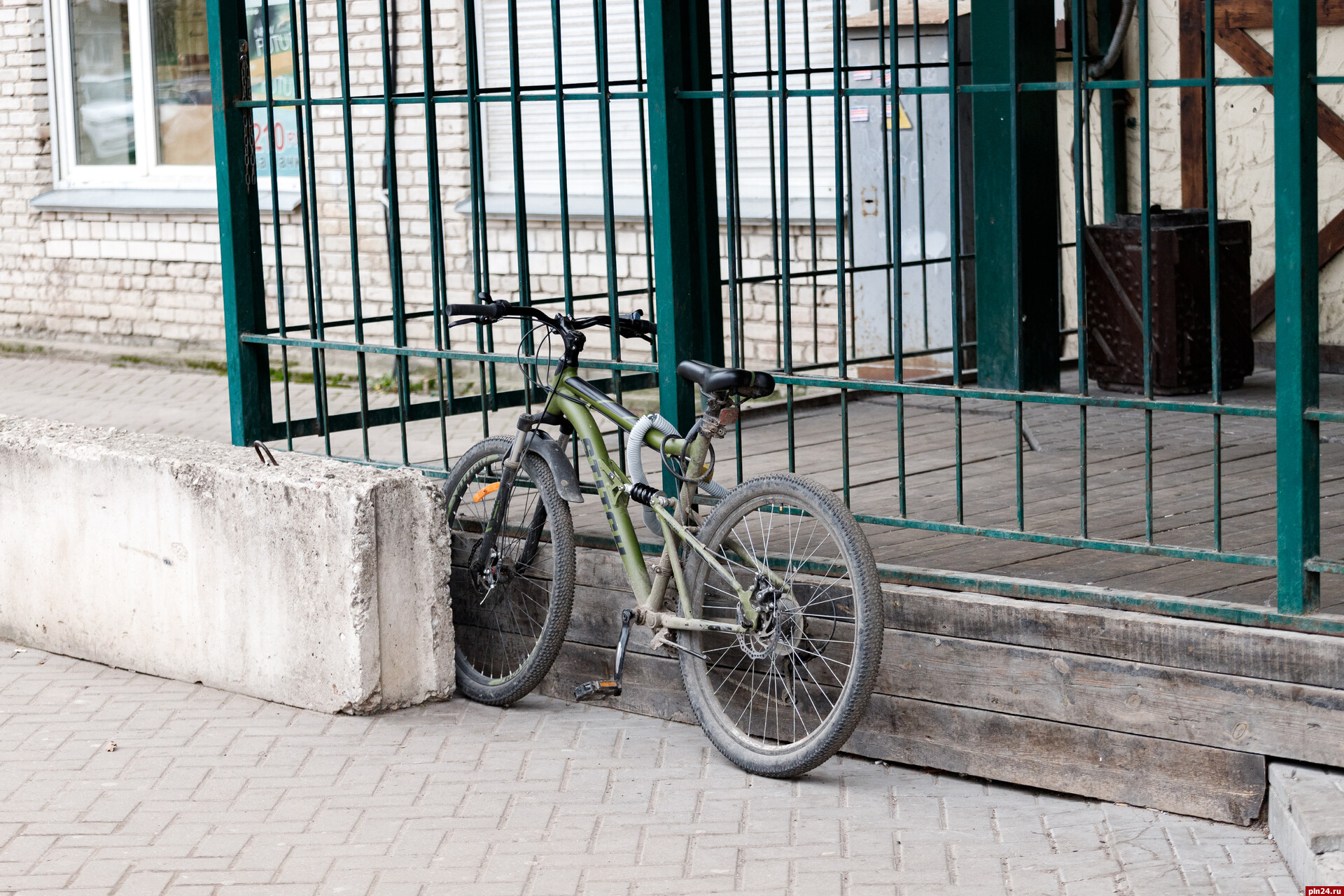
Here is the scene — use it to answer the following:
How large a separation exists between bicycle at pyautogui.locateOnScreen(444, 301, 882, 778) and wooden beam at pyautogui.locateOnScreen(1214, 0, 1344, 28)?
3777mm

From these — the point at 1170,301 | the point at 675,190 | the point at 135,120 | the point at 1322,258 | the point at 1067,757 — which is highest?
the point at 135,120

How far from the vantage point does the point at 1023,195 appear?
6.70 m

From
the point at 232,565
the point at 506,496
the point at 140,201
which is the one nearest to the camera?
the point at 506,496

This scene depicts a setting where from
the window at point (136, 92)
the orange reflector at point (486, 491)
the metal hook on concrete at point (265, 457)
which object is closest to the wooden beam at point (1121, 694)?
the orange reflector at point (486, 491)

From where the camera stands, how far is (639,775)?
14.3ft

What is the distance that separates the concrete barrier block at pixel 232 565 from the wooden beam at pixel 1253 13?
455cm

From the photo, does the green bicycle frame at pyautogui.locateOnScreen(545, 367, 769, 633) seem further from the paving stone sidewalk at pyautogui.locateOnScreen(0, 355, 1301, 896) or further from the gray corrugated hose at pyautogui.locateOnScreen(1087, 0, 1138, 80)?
the gray corrugated hose at pyautogui.locateOnScreen(1087, 0, 1138, 80)

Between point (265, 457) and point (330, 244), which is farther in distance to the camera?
point (330, 244)

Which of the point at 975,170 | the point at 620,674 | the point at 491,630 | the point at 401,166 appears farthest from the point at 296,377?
the point at 620,674

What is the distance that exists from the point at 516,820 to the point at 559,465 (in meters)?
1.09

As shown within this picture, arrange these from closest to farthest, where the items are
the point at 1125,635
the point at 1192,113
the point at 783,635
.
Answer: the point at 1125,635 → the point at 783,635 → the point at 1192,113

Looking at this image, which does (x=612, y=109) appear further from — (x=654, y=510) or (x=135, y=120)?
(x=654, y=510)

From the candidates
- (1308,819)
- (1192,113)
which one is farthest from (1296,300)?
(1192,113)

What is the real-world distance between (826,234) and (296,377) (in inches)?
169
